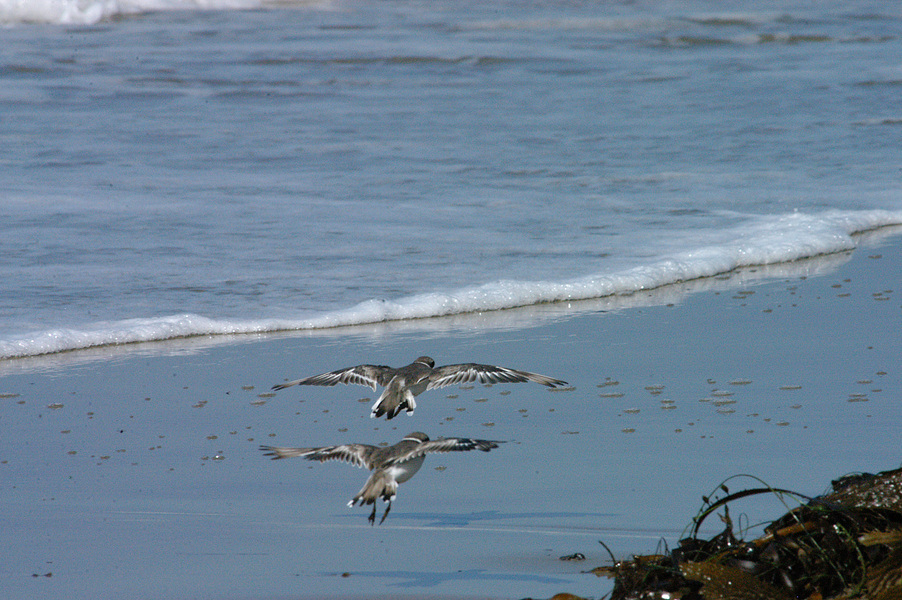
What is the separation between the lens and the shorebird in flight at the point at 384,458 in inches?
119

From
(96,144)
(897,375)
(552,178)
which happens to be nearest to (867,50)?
(552,178)

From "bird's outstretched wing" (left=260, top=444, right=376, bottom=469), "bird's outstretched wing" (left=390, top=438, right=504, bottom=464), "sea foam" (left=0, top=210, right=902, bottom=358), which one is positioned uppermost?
"sea foam" (left=0, top=210, right=902, bottom=358)

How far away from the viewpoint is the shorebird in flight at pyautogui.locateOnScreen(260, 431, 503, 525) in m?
3.03

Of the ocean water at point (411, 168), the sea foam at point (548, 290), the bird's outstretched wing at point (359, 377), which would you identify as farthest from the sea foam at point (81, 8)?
the bird's outstretched wing at point (359, 377)

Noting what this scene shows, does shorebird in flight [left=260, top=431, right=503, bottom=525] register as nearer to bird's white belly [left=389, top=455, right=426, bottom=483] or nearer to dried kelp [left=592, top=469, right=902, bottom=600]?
bird's white belly [left=389, top=455, right=426, bottom=483]

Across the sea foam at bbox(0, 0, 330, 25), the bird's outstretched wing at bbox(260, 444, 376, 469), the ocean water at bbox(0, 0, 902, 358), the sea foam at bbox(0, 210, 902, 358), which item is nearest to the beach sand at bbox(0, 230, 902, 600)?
the sea foam at bbox(0, 210, 902, 358)

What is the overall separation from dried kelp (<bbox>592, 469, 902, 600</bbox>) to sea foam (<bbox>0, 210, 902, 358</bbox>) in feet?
10.3

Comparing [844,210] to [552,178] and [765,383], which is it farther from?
[765,383]

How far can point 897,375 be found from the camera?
14.3 feet

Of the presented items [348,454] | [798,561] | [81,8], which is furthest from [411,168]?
[81,8]

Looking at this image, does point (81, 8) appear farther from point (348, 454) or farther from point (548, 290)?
point (348, 454)

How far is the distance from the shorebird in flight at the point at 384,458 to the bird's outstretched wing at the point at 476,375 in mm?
475

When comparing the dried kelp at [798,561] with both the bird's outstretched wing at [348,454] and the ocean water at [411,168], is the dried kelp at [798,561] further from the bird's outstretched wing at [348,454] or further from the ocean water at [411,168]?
the ocean water at [411,168]

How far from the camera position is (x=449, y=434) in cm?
399
